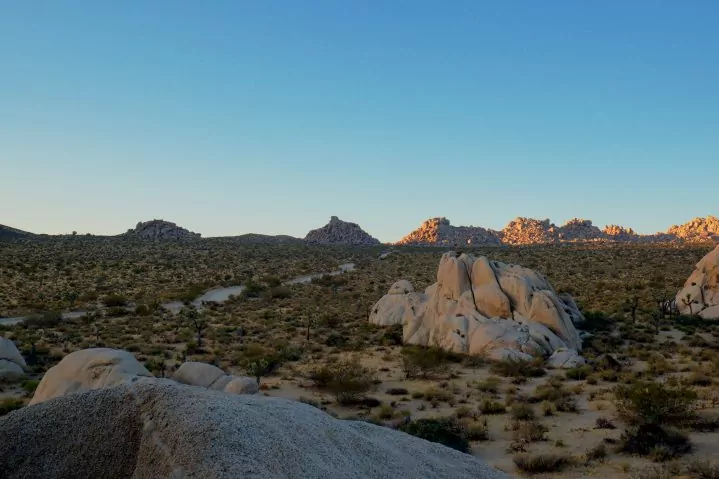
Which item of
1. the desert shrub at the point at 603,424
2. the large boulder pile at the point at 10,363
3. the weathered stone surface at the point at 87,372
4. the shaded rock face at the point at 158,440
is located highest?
the shaded rock face at the point at 158,440

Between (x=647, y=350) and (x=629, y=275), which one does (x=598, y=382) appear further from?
(x=629, y=275)

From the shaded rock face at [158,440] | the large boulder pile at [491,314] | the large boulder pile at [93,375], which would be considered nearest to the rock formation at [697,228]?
the large boulder pile at [491,314]

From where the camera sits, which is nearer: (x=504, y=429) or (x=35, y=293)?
(x=504, y=429)

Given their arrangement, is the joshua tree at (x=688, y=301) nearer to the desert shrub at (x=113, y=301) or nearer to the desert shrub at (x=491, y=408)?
the desert shrub at (x=491, y=408)

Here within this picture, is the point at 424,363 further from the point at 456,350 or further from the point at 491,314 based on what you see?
the point at 491,314

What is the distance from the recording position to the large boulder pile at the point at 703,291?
3222 centimetres

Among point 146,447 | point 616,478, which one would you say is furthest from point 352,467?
point 616,478

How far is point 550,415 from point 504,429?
2.19 meters

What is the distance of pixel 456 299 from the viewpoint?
26984mm

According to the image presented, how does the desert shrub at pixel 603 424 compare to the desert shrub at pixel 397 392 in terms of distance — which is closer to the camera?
the desert shrub at pixel 603 424

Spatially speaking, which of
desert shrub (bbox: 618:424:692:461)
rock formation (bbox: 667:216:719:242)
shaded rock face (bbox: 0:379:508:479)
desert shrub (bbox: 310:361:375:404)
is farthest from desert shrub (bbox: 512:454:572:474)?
rock formation (bbox: 667:216:719:242)

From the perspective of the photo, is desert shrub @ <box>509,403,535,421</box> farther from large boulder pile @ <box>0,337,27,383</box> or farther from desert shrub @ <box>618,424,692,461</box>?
large boulder pile @ <box>0,337,27,383</box>

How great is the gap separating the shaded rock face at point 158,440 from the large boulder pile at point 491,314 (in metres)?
19.4

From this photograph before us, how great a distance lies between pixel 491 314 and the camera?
84.7 ft
